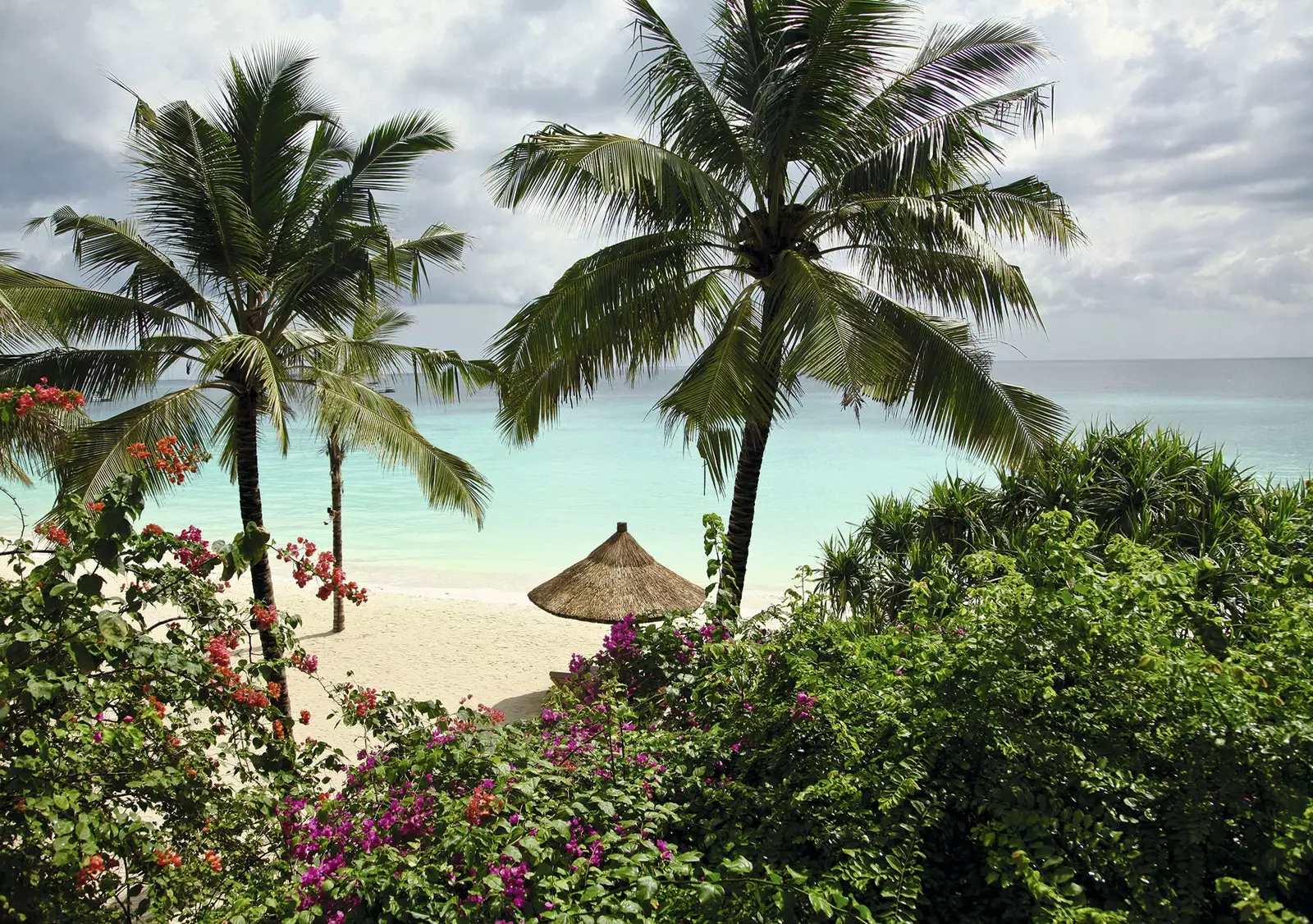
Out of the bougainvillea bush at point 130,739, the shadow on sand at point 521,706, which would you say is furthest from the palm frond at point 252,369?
the shadow on sand at point 521,706

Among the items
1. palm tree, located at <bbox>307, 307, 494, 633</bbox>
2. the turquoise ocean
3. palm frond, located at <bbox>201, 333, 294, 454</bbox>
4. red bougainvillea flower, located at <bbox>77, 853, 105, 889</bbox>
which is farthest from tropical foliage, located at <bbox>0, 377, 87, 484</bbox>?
the turquoise ocean

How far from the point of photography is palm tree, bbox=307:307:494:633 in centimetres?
787

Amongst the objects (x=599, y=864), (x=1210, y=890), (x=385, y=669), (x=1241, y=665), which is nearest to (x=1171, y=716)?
(x=1241, y=665)

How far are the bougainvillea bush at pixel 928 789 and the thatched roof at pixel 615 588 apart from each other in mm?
5652

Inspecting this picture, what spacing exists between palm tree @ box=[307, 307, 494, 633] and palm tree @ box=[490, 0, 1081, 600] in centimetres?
150

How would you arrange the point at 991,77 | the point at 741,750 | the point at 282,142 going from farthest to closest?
the point at 282,142, the point at 991,77, the point at 741,750

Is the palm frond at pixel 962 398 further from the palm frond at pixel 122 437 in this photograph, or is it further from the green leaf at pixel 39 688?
the palm frond at pixel 122 437

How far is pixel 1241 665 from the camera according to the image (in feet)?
8.70

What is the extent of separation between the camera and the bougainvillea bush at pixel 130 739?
2.71 meters

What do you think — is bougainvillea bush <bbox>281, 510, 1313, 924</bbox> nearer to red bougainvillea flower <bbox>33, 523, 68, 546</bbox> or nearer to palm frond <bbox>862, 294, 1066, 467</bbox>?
red bougainvillea flower <bbox>33, 523, 68, 546</bbox>

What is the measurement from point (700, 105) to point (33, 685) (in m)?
6.35

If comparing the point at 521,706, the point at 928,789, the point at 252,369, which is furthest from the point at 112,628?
the point at 521,706

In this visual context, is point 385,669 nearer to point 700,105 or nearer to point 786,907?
point 700,105

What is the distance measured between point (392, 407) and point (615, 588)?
10.00 feet
